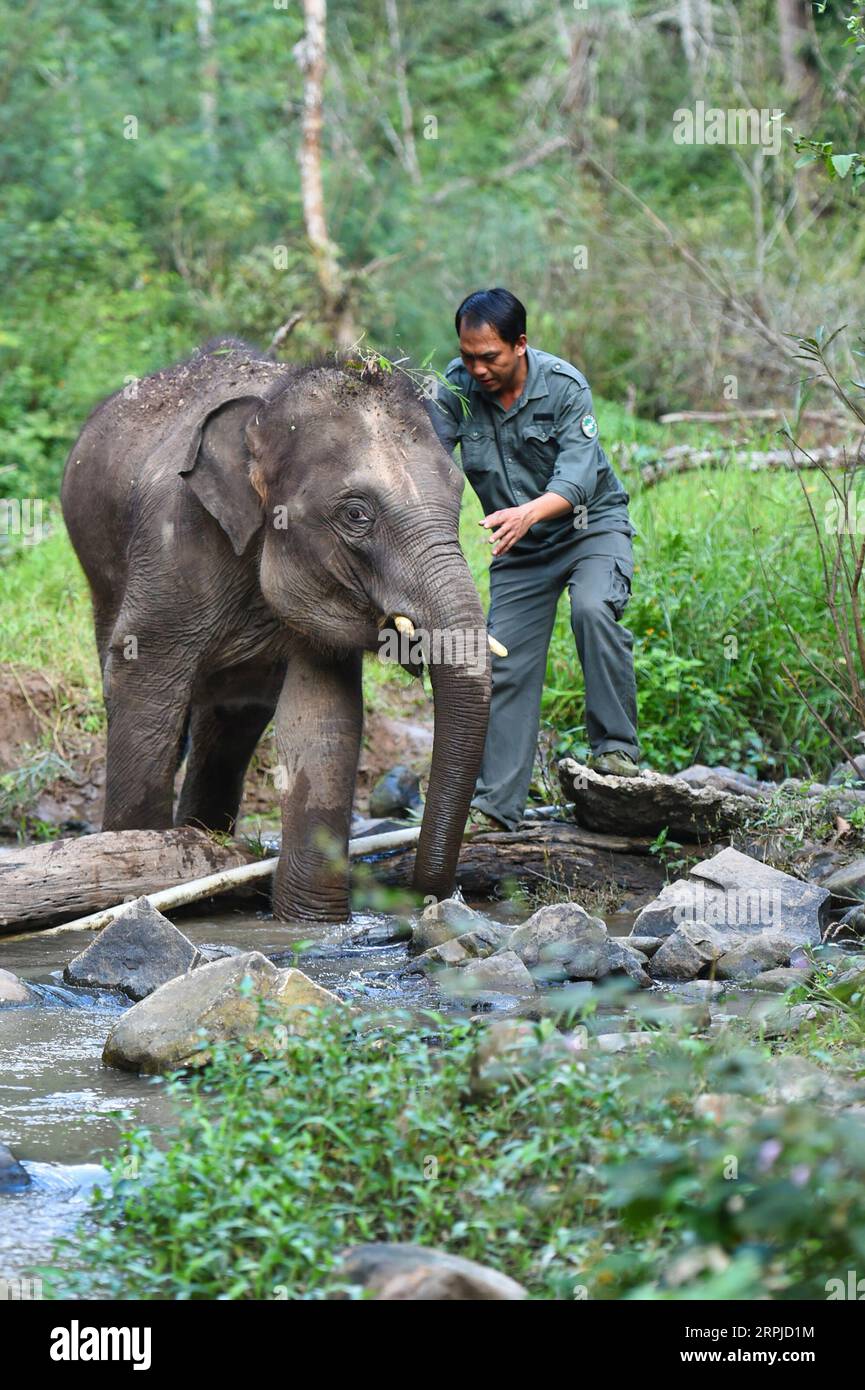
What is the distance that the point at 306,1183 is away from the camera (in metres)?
3.39

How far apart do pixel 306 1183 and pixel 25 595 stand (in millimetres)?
7491

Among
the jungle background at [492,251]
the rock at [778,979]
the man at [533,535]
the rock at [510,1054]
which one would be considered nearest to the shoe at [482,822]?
the man at [533,535]

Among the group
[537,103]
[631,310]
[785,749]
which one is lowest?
[785,749]

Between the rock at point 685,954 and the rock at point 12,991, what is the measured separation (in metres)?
2.04

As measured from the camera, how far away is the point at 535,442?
7.00 m

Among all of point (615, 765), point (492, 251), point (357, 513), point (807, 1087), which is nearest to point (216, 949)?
point (357, 513)

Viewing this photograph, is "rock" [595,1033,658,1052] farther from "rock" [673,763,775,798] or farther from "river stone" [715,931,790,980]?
"rock" [673,763,775,798]

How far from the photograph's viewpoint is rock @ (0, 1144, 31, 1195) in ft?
12.7

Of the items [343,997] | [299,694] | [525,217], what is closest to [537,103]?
[525,217]

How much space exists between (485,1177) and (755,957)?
2317mm

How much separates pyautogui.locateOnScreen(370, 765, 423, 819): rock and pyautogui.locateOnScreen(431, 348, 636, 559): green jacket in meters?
1.85

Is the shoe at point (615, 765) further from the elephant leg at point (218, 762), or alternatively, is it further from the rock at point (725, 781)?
the elephant leg at point (218, 762)

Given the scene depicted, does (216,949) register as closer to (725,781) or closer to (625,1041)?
(625,1041)

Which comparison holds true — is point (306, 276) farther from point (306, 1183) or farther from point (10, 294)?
point (306, 1183)
